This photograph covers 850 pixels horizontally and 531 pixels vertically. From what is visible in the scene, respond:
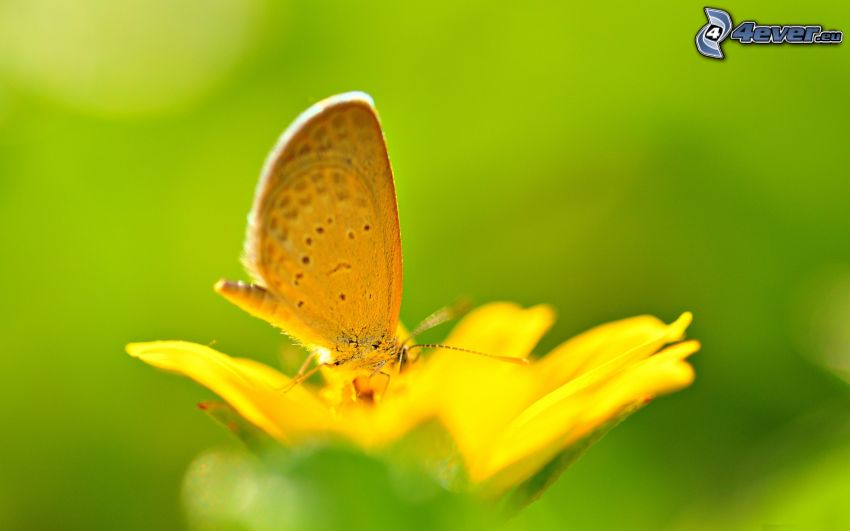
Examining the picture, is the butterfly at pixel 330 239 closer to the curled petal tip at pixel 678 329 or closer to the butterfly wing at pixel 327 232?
the butterfly wing at pixel 327 232

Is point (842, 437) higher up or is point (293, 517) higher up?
point (293, 517)

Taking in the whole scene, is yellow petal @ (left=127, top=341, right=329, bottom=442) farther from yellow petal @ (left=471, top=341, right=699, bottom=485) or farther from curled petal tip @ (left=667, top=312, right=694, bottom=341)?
curled petal tip @ (left=667, top=312, right=694, bottom=341)

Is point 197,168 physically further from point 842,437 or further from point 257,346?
point 842,437

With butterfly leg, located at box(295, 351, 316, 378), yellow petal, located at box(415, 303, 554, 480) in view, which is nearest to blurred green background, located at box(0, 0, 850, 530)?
yellow petal, located at box(415, 303, 554, 480)

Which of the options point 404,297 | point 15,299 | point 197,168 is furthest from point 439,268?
point 15,299
